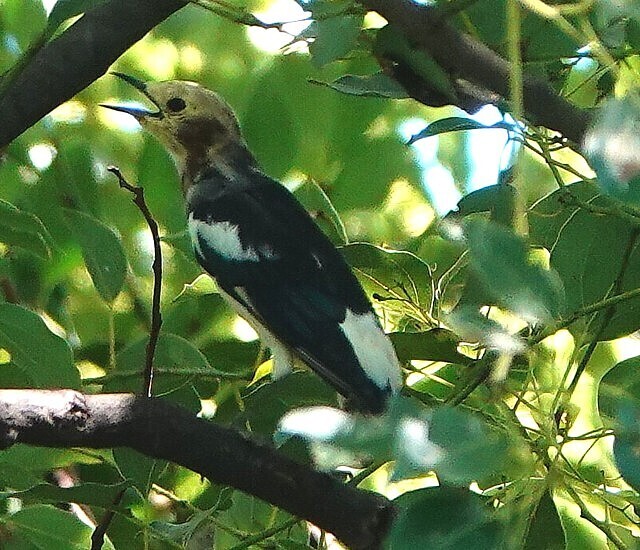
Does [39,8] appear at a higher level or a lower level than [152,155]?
higher

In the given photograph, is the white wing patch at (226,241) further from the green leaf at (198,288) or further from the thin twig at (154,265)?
the thin twig at (154,265)

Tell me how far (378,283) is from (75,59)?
0.32 m

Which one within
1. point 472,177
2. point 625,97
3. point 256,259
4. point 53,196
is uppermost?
point 625,97

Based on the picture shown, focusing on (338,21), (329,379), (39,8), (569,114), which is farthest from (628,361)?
(39,8)

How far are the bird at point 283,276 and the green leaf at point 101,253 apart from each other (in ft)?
0.71

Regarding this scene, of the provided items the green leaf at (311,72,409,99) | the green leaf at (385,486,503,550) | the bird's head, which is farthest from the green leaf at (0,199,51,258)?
the bird's head

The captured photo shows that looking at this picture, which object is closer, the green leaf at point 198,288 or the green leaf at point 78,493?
the green leaf at point 78,493

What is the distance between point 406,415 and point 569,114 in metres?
0.45

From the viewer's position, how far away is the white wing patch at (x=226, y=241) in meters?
1.57

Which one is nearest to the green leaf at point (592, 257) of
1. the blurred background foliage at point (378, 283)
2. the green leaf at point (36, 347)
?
the blurred background foliage at point (378, 283)

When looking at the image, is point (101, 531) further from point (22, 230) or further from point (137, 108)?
point (137, 108)

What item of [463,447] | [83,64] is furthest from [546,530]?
[83,64]

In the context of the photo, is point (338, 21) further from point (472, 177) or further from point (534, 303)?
point (472, 177)

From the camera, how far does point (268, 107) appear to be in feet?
4.18
